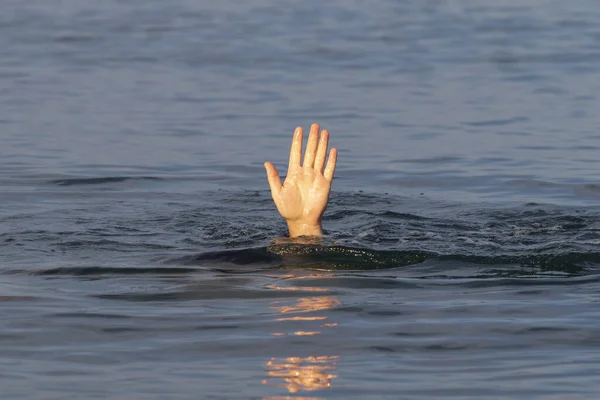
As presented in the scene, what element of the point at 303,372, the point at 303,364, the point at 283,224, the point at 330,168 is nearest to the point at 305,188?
the point at 330,168

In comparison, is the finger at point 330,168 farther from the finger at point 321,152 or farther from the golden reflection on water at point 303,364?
the golden reflection on water at point 303,364

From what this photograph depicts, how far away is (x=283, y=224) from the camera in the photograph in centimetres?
990

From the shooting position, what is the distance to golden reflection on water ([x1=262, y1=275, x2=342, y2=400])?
229 inches

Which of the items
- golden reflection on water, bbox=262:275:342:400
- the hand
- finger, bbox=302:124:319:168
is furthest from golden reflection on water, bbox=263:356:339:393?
finger, bbox=302:124:319:168

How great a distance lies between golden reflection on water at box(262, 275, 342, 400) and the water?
0.06 ft

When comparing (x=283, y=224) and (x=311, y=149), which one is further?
(x=283, y=224)

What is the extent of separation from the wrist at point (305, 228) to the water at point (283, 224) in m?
0.17

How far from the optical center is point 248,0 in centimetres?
2545

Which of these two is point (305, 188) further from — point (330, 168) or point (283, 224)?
point (283, 224)

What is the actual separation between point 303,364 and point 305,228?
2.81 meters

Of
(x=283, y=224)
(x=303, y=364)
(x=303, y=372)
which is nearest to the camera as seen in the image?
(x=303, y=372)

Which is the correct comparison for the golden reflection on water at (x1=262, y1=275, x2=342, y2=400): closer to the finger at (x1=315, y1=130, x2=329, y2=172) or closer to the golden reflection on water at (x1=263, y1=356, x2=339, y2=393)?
the golden reflection on water at (x1=263, y1=356, x2=339, y2=393)

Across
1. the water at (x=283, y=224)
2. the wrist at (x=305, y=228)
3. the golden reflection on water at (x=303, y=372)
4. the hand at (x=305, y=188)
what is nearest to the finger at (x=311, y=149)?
the hand at (x=305, y=188)

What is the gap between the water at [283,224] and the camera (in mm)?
6203
